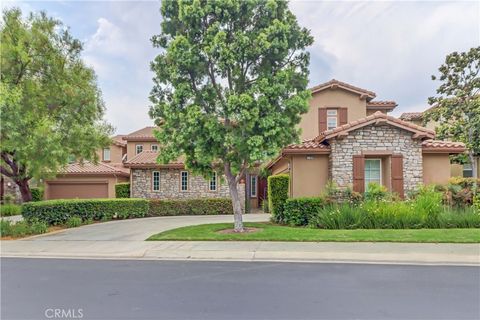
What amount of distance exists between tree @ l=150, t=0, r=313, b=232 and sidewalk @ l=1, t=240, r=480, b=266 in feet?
9.57

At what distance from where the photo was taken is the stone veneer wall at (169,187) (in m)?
24.1

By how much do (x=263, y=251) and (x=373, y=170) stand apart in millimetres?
8625

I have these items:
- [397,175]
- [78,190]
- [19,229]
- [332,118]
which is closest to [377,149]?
[397,175]

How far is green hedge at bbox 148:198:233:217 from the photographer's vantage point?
2188 cm

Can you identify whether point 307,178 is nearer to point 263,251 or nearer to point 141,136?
point 263,251

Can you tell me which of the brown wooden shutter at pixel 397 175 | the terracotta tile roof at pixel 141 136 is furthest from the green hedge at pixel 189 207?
the terracotta tile roof at pixel 141 136

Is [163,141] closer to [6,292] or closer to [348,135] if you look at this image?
[6,292]

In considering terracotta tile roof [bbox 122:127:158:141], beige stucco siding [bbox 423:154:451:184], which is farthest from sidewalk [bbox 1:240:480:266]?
terracotta tile roof [bbox 122:127:158:141]

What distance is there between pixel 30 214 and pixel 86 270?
10222 mm

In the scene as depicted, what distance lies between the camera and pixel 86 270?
8.31m

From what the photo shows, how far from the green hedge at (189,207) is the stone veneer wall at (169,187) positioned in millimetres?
1849

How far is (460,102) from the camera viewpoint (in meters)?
20.5

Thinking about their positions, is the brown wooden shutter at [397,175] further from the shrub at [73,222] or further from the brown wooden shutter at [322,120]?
the shrub at [73,222]

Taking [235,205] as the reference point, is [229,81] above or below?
above
